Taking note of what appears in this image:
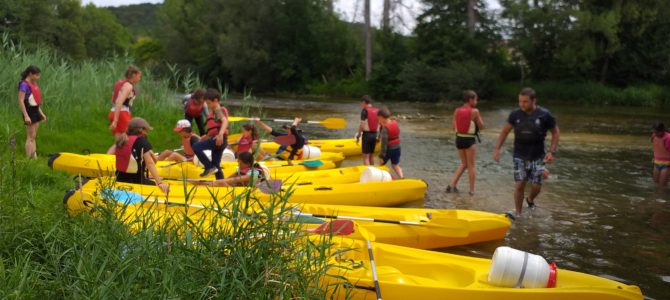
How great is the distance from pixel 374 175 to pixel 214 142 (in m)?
1.90

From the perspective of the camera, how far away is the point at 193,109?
364 inches

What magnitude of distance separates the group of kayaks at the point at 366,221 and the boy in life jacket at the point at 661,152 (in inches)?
138

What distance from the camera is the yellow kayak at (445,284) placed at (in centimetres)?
356

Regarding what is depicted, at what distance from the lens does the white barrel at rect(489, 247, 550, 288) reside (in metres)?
3.68

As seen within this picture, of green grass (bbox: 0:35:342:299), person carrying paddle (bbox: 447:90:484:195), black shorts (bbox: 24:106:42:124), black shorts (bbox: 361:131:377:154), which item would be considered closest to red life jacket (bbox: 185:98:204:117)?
black shorts (bbox: 24:106:42:124)

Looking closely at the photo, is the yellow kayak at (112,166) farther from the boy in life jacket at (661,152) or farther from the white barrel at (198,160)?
the boy in life jacket at (661,152)

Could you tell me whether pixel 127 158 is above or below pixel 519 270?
above

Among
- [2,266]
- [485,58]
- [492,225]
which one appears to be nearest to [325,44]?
[485,58]

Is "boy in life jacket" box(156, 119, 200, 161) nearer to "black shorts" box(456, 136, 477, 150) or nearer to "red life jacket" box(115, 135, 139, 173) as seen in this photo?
"red life jacket" box(115, 135, 139, 173)

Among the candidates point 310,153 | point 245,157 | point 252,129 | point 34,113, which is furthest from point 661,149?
point 34,113

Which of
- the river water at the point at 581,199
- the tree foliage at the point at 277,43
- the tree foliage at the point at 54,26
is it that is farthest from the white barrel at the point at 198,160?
the tree foliage at the point at 277,43

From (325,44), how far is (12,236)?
3302 cm

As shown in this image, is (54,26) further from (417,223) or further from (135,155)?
(417,223)

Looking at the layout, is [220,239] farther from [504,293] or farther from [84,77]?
[84,77]
